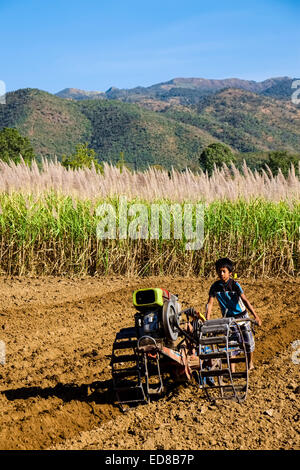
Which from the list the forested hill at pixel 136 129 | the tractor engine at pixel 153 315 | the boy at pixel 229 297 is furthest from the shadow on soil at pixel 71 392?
the forested hill at pixel 136 129

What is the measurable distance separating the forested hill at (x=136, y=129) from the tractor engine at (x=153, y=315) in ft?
246

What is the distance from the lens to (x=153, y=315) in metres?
3.47

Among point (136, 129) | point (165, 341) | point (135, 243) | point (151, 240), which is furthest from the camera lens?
point (136, 129)

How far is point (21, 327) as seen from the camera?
20.5 ft

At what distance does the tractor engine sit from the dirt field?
66cm

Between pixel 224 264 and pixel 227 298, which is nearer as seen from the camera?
pixel 224 264

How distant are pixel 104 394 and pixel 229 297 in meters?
1.40

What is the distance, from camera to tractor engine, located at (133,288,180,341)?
11.2ft

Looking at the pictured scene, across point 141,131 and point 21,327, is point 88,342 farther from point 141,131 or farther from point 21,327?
point 141,131

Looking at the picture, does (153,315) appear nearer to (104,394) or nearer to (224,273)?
(104,394)

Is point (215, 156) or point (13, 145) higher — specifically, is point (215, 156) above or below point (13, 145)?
below

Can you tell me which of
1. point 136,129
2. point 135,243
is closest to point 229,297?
point 135,243
